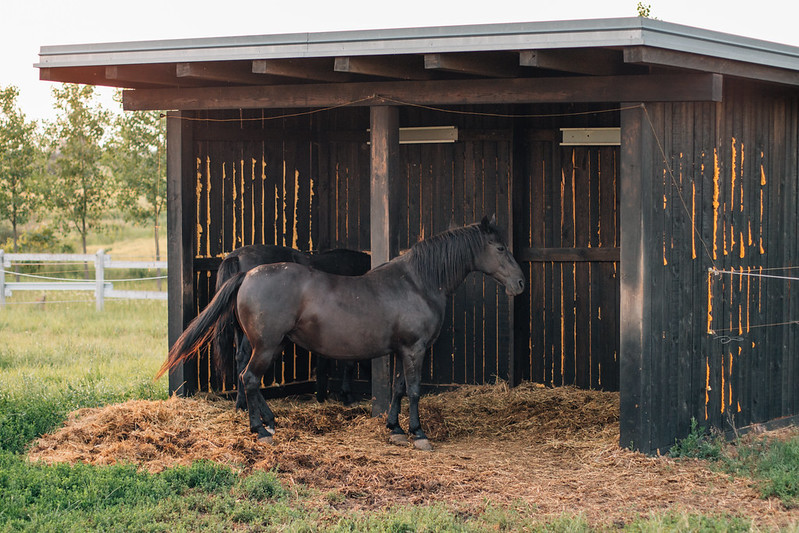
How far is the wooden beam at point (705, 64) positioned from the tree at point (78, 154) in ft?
50.6

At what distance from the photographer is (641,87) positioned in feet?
21.1

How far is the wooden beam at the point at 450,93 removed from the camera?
638 centimetres

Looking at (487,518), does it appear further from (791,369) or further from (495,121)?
(495,121)

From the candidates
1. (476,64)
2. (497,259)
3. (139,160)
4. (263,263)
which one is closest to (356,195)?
(263,263)

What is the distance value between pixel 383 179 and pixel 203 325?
1.80 m

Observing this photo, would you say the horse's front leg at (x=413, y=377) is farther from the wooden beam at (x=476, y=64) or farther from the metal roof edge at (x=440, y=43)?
the metal roof edge at (x=440, y=43)

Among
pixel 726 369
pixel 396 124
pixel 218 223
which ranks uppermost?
pixel 396 124

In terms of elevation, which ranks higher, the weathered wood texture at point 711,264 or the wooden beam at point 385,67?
the wooden beam at point 385,67

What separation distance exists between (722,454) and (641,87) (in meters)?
2.68

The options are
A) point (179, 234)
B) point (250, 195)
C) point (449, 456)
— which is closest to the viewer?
A: point (449, 456)

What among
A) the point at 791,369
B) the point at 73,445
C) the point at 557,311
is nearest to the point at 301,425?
the point at 73,445

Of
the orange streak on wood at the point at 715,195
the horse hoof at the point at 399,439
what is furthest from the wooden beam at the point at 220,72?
the orange streak on wood at the point at 715,195

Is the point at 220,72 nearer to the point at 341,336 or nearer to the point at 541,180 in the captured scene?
the point at 341,336

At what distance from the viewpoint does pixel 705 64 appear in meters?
6.20
